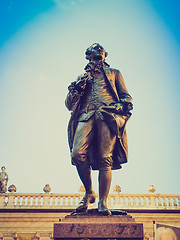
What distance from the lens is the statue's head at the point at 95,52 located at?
447 cm

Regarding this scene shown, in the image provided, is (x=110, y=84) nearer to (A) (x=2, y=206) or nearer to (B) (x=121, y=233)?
(B) (x=121, y=233)

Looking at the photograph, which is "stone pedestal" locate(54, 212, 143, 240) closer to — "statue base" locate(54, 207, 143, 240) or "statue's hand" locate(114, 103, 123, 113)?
"statue base" locate(54, 207, 143, 240)

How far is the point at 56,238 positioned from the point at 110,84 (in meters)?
2.38

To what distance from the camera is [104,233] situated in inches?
126

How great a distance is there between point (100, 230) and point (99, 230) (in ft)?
0.04

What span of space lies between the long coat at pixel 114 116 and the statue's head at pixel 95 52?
0.80 ft

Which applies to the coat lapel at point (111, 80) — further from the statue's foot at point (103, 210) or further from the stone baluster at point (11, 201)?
the stone baluster at point (11, 201)

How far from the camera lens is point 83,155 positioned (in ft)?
12.6


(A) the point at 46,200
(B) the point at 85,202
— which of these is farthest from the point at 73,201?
(B) the point at 85,202

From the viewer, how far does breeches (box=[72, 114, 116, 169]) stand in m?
3.82

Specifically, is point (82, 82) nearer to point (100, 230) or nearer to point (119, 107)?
point (119, 107)

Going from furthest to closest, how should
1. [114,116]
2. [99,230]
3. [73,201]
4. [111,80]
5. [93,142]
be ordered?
[73,201] → [111,80] → [93,142] → [114,116] → [99,230]

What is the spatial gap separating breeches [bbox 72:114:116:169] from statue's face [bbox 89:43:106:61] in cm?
107

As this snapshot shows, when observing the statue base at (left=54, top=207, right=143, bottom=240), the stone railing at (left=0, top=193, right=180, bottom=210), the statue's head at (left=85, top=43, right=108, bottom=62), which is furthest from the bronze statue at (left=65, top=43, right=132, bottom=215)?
the stone railing at (left=0, top=193, right=180, bottom=210)
